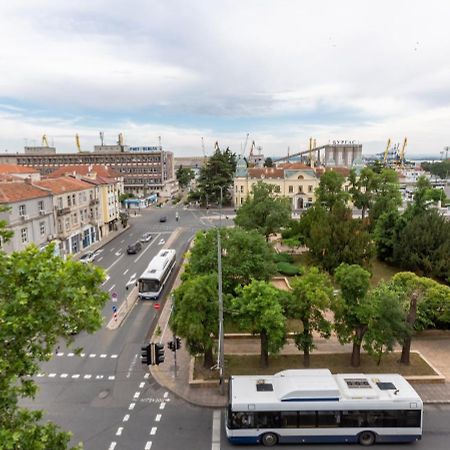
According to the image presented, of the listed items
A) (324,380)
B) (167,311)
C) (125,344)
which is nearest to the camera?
(324,380)

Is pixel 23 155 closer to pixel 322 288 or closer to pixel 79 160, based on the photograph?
pixel 79 160

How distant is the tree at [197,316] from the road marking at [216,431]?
3.28 m

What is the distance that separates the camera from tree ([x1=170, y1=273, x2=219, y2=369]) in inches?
771

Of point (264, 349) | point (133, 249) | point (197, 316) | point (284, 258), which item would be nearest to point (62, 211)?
point (133, 249)

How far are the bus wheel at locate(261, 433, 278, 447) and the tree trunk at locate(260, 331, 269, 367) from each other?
5109 mm

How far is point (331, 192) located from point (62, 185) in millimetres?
38125

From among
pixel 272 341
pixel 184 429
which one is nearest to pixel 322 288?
pixel 272 341

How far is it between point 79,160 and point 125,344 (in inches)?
4012

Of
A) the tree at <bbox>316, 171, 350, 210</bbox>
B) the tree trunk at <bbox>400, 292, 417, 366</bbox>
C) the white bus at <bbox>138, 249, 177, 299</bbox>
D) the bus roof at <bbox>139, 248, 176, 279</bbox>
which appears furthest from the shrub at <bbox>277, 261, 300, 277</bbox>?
the tree trunk at <bbox>400, 292, 417, 366</bbox>

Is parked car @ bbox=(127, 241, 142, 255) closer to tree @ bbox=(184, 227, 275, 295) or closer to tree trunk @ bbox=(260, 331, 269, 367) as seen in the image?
tree @ bbox=(184, 227, 275, 295)

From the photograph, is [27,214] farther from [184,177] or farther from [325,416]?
[184,177]

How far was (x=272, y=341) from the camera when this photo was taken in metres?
19.9

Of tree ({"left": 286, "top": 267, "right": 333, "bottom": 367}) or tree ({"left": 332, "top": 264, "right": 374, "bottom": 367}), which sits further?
tree ({"left": 332, "top": 264, "right": 374, "bottom": 367})

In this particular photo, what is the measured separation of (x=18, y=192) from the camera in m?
40.8
